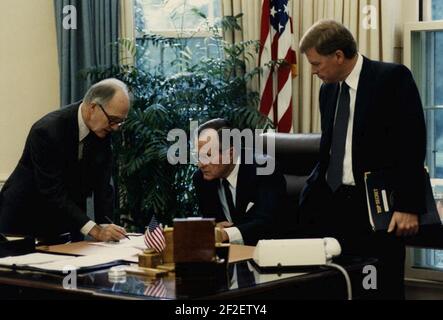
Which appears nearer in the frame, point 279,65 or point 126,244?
point 126,244

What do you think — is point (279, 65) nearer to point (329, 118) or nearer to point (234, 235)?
point (329, 118)

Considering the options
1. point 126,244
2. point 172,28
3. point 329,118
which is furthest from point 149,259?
point 172,28

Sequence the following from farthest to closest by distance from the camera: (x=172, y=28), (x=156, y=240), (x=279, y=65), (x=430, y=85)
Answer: (x=172, y=28) < (x=279, y=65) < (x=430, y=85) < (x=156, y=240)

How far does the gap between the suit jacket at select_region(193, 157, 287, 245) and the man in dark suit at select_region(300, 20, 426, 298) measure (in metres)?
0.30

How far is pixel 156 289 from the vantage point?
2.64m

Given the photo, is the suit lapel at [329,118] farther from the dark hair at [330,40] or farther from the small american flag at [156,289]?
the small american flag at [156,289]

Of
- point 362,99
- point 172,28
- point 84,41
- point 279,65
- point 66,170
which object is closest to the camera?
point 362,99

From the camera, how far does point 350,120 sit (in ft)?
11.8

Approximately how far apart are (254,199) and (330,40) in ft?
2.90

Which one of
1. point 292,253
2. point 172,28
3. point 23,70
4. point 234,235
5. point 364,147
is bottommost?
point 234,235

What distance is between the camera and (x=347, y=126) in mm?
3600

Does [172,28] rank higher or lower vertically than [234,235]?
higher

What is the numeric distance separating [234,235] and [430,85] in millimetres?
2223
